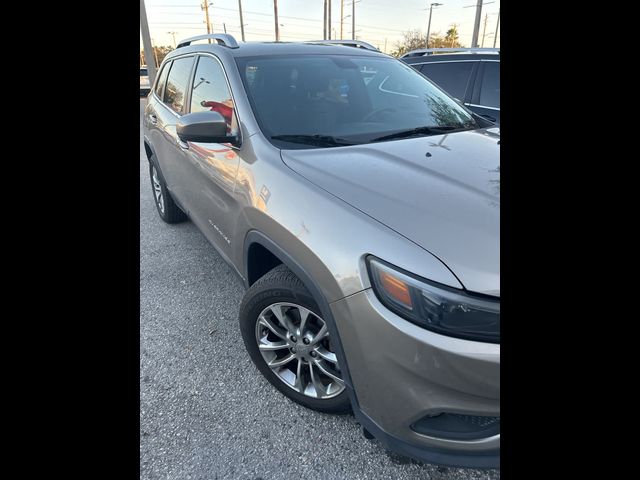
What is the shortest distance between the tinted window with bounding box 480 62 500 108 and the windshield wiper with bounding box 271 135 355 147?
11.5 ft

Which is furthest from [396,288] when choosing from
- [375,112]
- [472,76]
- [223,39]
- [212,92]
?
[472,76]

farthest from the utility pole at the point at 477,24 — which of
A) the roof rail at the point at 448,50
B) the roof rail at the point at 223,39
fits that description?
the roof rail at the point at 223,39

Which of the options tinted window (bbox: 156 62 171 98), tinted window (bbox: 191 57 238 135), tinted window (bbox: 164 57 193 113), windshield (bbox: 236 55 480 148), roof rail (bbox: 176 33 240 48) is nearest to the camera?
windshield (bbox: 236 55 480 148)

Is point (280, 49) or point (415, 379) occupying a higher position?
point (280, 49)

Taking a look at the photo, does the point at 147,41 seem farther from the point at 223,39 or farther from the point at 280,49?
the point at 280,49

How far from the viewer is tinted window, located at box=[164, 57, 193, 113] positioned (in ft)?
10.3

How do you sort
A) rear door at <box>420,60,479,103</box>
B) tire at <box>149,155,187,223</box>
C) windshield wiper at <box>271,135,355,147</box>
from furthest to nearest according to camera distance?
rear door at <box>420,60,479,103</box> → tire at <box>149,155,187,223</box> → windshield wiper at <box>271,135,355,147</box>

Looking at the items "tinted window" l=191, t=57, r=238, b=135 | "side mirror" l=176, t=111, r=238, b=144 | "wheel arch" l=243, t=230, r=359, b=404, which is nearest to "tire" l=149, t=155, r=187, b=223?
"tinted window" l=191, t=57, r=238, b=135

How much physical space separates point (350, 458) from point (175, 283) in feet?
6.50

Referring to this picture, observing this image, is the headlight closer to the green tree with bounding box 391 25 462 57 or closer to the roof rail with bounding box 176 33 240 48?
the roof rail with bounding box 176 33 240 48

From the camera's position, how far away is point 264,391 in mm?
2016

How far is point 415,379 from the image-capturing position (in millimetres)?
1225

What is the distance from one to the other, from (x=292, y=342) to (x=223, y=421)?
514mm
